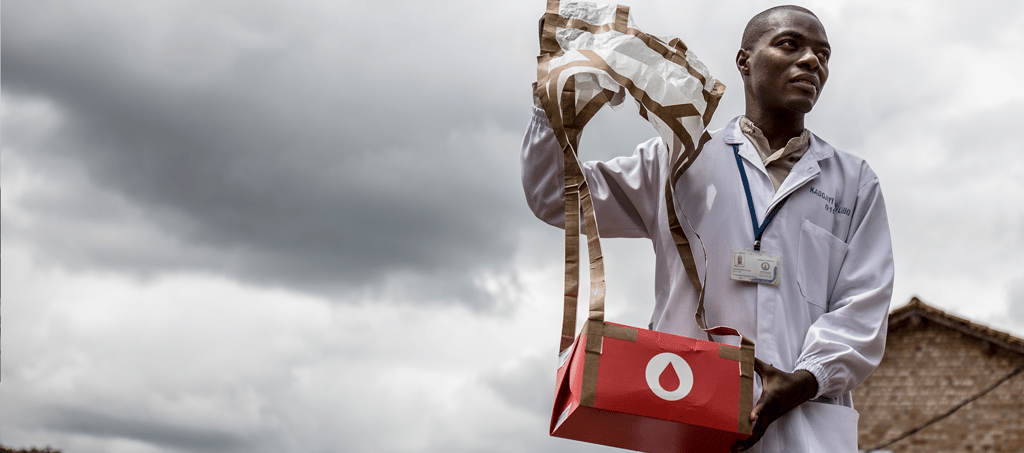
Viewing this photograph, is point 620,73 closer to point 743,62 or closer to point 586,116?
point 586,116

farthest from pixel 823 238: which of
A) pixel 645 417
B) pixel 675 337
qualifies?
pixel 645 417

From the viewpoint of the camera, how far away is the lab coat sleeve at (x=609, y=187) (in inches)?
95.0

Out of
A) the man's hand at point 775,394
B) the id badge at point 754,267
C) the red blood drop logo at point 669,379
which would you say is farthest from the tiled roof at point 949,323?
the red blood drop logo at point 669,379

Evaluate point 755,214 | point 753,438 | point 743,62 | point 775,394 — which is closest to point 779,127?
point 743,62

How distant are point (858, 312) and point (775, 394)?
1.43ft

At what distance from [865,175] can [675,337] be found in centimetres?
114

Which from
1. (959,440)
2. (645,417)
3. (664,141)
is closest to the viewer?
(645,417)

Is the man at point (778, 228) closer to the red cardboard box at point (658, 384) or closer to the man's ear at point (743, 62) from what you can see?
the man's ear at point (743, 62)

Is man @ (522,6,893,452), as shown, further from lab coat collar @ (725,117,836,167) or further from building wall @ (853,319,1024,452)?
building wall @ (853,319,1024,452)

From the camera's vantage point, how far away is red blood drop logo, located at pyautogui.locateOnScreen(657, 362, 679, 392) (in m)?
1.99

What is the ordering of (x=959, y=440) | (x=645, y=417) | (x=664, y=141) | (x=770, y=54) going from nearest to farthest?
(x=645, y=417)
(x=664, y=141)
(x=770, y=54)
(x=959, y=440)

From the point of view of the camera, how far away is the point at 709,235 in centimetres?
248

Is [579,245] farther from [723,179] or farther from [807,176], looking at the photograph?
[807,176]

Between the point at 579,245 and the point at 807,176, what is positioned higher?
the point at 807,176
